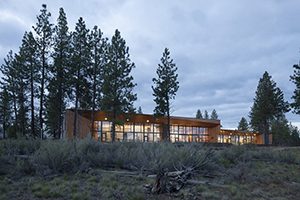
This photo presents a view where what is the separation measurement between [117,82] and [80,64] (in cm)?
470

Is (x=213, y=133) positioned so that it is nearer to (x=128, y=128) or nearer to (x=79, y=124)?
(x=128, y=128)

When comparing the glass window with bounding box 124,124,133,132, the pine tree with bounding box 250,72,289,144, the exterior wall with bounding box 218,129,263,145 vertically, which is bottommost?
the exterior wall with bounding box 218,129,263,145

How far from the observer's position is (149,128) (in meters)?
53.3

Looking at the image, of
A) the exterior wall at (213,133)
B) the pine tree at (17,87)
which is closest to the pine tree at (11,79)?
the pine tree at (17,87)

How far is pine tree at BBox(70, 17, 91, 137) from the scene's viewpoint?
39062 millimetres

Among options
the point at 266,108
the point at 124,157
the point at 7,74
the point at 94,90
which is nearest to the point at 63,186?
the point at 124,157

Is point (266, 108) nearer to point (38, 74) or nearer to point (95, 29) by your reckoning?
point (95, 29)

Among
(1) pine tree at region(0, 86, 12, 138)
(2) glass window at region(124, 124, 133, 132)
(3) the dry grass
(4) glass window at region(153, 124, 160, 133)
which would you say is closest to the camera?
(3) the dry grass

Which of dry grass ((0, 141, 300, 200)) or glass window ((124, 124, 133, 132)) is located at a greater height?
glass window ((124, 124, 133, 132))

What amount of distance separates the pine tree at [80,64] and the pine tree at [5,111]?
1530 centimetres

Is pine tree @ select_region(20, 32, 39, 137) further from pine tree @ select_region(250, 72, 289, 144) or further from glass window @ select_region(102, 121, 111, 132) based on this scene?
pine tree @ select_region(250, 72, 289, 144)

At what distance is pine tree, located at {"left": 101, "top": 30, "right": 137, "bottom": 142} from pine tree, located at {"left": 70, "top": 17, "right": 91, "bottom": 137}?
230cm

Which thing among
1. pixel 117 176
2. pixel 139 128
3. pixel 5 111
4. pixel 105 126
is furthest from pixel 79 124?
pixel 117 176

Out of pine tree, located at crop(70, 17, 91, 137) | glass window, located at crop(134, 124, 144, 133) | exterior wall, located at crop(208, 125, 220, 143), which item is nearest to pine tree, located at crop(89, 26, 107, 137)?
pine tree, located at crop(70, 17, 91, 137)
